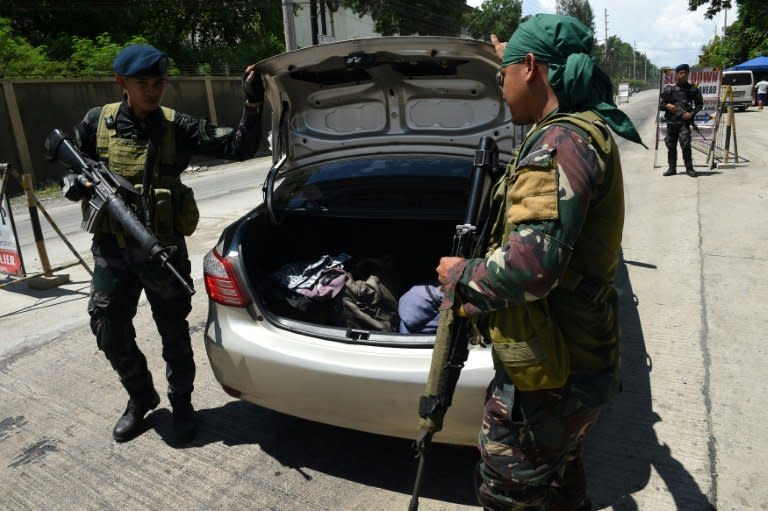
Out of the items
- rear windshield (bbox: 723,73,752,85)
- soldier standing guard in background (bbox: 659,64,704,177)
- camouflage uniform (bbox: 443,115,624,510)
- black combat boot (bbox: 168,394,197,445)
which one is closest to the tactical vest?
black combat boot (bbox: 168,394,197,445)

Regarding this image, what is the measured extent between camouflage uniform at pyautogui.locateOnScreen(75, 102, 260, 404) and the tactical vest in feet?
0.09

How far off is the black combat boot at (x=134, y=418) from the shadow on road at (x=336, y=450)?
9 cm

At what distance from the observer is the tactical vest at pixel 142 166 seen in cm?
284

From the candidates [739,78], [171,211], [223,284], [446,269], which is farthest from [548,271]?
[739,78]

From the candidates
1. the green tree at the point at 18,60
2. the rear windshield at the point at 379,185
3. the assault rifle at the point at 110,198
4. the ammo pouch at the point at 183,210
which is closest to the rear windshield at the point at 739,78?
the green tree at the point at 18,60

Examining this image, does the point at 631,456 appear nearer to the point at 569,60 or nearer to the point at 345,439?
the point at 345,439

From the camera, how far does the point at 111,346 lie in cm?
290

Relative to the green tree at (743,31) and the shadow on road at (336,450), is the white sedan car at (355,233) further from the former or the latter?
the green tree at (743,31)

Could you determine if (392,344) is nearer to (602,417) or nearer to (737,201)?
(602,417)

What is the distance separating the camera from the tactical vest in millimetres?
2838

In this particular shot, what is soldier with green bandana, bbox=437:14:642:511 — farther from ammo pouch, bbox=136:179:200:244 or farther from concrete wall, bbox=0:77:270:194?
concrete wall, bbox=0:77:270:194

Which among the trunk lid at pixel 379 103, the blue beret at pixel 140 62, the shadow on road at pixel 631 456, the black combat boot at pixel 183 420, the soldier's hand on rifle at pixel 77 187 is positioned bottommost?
the shadow on road at pixel 631 456

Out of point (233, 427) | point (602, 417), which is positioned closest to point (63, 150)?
point (233, 427)

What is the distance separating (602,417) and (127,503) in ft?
7.27
